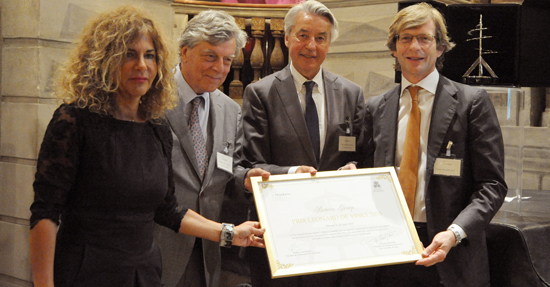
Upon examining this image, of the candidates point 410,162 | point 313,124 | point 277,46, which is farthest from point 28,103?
point 277,46

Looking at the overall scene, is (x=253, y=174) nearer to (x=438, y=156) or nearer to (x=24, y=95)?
(x=438, y=156)

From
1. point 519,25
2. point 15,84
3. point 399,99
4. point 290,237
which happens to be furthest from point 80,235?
point 519,25

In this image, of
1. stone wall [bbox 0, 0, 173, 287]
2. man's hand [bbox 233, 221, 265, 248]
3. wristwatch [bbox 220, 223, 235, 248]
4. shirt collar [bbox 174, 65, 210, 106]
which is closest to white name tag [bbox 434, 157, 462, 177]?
man's hand [bbox 233, 221, 265, 248]

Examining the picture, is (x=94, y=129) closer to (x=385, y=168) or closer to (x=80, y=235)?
(x=80, y=235)

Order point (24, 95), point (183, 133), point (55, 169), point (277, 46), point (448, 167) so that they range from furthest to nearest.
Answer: point (277, 46) → point (24, 95) → point (183, 133) → point (448, 167) → point (55, 169)

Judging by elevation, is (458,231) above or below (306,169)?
below

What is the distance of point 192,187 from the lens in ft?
7.71

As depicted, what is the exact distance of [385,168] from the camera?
2.32 metres

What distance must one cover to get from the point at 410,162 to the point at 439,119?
236 mm

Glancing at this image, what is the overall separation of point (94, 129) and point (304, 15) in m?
1.35

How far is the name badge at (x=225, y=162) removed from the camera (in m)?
2.41

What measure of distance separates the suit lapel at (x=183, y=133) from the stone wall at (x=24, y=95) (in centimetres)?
111

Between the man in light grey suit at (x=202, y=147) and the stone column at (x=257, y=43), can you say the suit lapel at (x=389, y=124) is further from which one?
the stone column at (x=257, y=43)

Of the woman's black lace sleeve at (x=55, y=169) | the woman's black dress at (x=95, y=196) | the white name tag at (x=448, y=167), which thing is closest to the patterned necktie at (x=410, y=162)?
the white name tag at (x=448, y=167)
